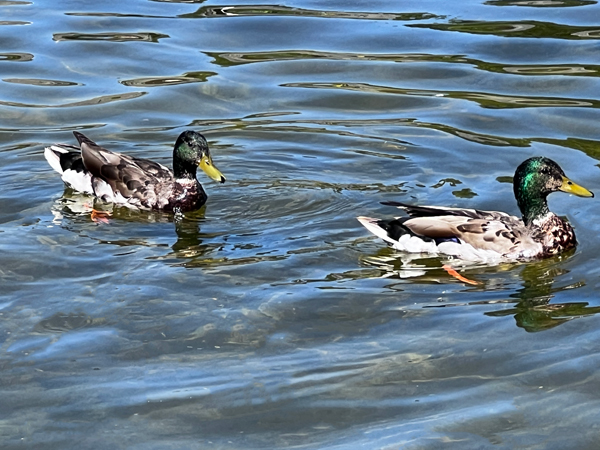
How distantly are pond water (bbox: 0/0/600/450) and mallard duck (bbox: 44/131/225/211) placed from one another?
22 centimetres

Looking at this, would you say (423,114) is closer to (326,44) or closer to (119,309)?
(326,44)

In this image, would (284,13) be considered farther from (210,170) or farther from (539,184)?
(539,184)

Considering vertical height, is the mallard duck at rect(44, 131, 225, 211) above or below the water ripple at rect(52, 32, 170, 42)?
below

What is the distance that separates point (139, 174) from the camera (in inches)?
438

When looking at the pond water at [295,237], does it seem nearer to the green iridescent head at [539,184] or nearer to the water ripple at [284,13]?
the water ripple at [284,13]

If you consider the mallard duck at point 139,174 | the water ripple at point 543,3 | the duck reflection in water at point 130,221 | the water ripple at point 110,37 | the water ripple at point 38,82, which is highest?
the water ripple at point 543,3

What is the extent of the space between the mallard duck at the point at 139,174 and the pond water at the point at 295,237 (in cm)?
22

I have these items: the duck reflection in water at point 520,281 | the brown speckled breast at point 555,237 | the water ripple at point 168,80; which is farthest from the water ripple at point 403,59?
the duck reflection in water at point 520,281

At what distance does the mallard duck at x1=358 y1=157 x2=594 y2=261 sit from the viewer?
9.36m

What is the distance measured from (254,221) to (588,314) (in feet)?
10.9

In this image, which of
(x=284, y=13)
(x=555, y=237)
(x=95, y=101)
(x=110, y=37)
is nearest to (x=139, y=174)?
(x=95, y=101)

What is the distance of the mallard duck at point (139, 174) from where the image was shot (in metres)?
10.9

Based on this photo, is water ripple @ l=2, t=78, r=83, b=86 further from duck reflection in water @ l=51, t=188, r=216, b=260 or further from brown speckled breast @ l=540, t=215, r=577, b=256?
brown speckled breast @ l=540, t=215, r=577, b=256

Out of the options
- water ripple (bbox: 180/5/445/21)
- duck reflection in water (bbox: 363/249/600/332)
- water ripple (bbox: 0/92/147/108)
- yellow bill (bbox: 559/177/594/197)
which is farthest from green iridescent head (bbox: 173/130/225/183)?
water ripple (bbox: 180/5/445/21)
